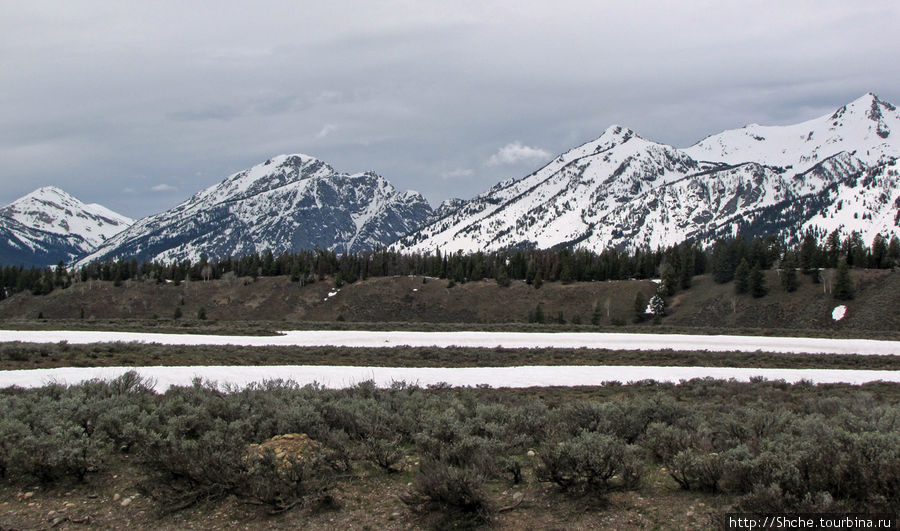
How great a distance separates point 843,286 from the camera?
84.0 meters

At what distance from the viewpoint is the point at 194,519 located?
7.41 m

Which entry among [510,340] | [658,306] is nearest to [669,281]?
[658,306]

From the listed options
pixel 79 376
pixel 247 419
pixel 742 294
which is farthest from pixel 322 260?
pixel 247 419

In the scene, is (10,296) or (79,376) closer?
(79,376)

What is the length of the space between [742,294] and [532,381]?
8780 centimetres

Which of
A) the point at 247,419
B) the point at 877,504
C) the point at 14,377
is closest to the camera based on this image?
the point at 877,504

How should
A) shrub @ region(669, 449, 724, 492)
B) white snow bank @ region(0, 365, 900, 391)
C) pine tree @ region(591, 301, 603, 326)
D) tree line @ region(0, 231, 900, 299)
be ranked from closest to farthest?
shrub @ region(669, 449, 724, 492), white snow bank @ region(0, 365, 900, 391), pine tree @ region(591, 301, 603, 326), tree line @ region(0, 231, 900, 299)

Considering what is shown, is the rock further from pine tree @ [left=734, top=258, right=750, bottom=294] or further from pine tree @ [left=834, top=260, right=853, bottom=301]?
pine tree @ [left=734, top=258, right=750, bottom=294]

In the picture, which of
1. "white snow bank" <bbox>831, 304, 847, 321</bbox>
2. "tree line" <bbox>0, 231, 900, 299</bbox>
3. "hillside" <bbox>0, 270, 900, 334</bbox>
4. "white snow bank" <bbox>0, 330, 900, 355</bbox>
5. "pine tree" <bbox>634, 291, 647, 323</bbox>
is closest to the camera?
"white snow bank" <bbox>0, 330, 900, 355</bbox>

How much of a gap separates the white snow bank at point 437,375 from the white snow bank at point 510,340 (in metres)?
10.2

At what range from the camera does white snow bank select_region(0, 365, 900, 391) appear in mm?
19156

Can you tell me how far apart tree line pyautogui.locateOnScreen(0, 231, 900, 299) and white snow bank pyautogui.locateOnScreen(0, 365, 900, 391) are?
77698mm

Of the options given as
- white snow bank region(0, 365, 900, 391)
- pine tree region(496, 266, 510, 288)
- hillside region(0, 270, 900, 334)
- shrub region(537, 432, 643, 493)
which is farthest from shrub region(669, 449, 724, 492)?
pine tree region(496, 266, 510, 288)

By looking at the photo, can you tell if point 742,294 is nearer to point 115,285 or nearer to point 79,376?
point 79,376
